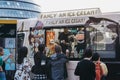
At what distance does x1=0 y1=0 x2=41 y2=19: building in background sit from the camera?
76.2m

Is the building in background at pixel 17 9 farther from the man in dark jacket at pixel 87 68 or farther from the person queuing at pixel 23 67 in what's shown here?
the man in dark jacket at pixel 87 68

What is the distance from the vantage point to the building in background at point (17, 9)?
7625 centimetres

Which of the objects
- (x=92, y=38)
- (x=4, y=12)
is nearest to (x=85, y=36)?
(x=92, y=38)

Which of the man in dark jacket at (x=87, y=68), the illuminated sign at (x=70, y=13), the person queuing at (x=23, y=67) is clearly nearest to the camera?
the man in dark jacket at (x=87, y=68)

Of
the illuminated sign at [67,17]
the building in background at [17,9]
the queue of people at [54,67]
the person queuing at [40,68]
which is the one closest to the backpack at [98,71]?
the queue of people at [54,67]

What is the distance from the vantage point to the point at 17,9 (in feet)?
255

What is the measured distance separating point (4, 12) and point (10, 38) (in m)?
60.0

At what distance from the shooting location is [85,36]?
13539mm

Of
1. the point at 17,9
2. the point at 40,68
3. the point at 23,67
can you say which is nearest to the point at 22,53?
the point at 23,67

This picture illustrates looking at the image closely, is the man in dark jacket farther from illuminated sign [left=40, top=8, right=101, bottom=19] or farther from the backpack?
illuminated sign [left=40, top=8, right=101, bottom=19]

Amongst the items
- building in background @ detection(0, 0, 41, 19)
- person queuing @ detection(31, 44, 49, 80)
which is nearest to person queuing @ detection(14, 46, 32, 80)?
person queuing @ detection(31, 44, 49, 80)

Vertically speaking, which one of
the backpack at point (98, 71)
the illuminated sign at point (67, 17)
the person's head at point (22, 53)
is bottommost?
the backpack at point (98, 71)

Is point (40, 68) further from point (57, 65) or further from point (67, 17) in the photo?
point (67, 17)

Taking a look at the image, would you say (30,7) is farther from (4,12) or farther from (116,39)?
(116,39)
